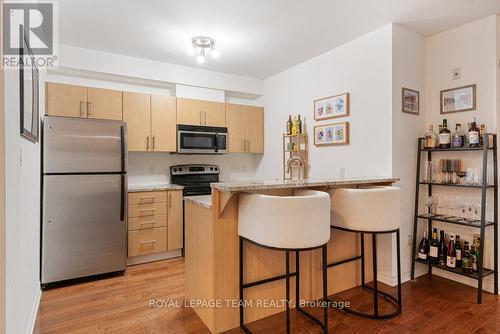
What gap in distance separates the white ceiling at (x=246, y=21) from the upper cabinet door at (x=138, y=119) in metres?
0.56

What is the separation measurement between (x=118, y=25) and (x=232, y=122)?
2037mm

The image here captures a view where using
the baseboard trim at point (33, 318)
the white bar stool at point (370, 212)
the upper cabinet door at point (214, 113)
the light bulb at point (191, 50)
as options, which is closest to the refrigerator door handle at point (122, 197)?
the baseboard trim at point (33, 318)

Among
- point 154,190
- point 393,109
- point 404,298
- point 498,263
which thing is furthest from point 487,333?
point 154,190

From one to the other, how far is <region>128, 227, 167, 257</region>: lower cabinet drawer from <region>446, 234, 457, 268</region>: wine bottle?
315 cm

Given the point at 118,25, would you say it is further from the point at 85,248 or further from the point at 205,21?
Result: the point at 85,248

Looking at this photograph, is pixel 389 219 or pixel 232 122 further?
pixel 232 122

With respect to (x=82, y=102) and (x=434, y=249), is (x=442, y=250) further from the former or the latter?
(x=82, y=102)

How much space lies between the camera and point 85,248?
2.94 metres

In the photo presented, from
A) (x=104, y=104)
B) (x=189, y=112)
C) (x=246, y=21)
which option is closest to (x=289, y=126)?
(x=189, y=112)

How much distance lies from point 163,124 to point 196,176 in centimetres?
93

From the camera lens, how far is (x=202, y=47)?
320 cm

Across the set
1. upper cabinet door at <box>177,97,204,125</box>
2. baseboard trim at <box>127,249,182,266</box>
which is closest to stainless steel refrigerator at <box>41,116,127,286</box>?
baseboard trim at <box>127,249,182,266</box>

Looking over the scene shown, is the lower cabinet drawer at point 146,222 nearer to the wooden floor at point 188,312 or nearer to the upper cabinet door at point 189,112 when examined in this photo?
the wooden floor at point 188,312

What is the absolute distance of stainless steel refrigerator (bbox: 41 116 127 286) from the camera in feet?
9.09
